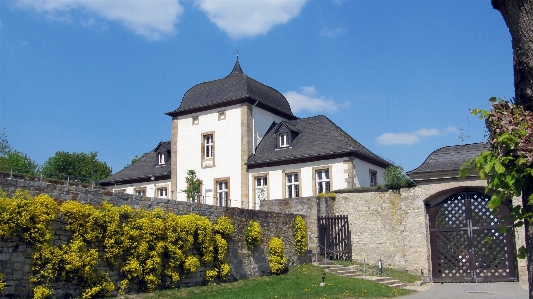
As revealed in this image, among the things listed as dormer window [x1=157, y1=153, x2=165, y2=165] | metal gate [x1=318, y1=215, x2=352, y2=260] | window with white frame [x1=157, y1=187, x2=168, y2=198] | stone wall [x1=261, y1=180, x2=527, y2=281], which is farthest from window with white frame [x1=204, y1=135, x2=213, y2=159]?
metal gate [x1=318, y1=215, x2=352, y2=260]

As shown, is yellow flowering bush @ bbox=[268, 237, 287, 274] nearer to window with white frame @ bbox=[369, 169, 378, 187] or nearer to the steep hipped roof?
the steep hipped roof

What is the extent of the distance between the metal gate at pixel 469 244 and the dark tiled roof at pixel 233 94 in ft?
51.0

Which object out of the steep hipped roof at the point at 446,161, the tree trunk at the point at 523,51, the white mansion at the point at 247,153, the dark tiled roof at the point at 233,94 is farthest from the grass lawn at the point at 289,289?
the dark tiled roof at the point at 233,94

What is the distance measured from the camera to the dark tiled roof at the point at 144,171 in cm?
3614

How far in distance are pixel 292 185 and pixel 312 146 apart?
253 centimetres

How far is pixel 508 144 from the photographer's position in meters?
3.88

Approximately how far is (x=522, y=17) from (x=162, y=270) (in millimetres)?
13210

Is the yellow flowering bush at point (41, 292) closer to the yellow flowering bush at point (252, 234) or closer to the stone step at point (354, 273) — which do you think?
the yellow flowering bush at point (252, 234)

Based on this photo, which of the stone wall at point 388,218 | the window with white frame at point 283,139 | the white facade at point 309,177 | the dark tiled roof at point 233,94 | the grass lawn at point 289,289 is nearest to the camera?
the grass lawn at point 289,289

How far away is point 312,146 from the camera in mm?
30250

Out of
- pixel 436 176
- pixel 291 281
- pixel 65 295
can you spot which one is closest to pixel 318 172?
pixel 436 176

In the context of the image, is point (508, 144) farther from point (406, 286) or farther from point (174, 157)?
point (174, 157)

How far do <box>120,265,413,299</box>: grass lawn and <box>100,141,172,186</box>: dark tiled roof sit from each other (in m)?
18.6

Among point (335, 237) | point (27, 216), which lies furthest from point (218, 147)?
point (27, 216)
